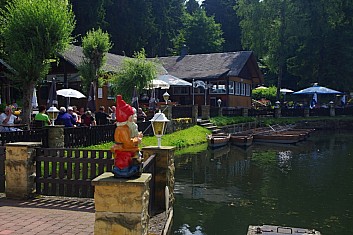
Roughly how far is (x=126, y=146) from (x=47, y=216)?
2536mm

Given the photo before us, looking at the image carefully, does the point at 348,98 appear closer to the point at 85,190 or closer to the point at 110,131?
the point at 110,131

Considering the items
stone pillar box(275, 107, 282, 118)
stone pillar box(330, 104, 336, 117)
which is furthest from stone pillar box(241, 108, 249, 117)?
stone pillar box(330, 104, 336, 117)

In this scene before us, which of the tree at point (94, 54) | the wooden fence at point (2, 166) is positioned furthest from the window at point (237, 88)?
the wooden fence at point (2, 166)

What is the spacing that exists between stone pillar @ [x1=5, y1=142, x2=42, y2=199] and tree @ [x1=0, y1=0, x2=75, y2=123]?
788 cm

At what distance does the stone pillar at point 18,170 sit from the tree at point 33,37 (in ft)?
25.9

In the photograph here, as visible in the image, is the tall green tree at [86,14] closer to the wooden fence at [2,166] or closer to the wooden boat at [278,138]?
the wooden boat at [278,138]

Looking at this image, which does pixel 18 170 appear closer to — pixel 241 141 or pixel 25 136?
pixel 25 136

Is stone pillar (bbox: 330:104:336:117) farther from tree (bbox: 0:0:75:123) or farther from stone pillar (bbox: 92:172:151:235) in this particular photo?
stone pillar (bbox: 92:172:151:235)

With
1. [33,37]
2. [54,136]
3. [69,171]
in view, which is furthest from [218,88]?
[69,171]

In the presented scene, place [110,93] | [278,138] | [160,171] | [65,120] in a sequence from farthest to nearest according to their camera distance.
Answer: [110,93] < [278,138] < [65,120] < [160,171]

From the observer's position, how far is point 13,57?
15.9m

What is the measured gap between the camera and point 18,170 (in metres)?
8.02

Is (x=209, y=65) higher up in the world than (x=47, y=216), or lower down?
higher up

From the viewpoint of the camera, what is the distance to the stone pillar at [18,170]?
800cm
